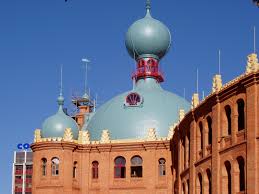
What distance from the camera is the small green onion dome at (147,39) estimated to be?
83188 mm

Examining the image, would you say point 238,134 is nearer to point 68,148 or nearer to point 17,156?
point 68,148

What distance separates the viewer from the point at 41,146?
77.2 meters

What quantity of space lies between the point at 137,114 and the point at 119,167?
5405 millimetres

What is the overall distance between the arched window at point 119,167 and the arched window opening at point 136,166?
83 centimetres

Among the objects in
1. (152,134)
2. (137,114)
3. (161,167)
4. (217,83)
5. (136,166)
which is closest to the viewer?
(217,83)

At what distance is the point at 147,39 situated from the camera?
273 ft

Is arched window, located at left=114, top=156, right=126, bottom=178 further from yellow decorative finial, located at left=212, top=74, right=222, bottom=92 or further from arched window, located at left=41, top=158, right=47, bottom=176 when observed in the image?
yellow decorative finial, located at left=212, top=74, right=222, bottom=92

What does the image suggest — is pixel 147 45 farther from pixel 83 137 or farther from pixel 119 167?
pixel 119 167

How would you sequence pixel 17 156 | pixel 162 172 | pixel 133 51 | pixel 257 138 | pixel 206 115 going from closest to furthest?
pixel 257 138, pixel 206 115, pixel 162 172, pixel 133 51, pixel 17 156

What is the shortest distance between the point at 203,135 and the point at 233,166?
652cm

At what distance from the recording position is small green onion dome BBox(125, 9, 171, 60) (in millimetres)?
83188

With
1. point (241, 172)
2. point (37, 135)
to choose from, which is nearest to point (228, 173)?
point (241, 172)

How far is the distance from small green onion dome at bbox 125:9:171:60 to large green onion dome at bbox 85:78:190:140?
184 inches

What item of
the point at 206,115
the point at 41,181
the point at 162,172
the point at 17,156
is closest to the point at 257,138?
the point at 206,115
